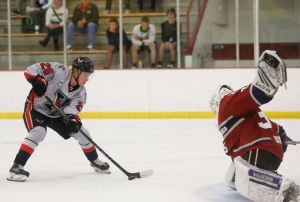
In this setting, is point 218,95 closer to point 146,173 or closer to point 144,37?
point 146,173

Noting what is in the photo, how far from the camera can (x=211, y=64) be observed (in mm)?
8891

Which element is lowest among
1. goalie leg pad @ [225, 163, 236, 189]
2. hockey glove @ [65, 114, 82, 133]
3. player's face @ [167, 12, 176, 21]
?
goalie leg pad @ [225, 163, 236, 189]

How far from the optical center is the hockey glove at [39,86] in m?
4.09

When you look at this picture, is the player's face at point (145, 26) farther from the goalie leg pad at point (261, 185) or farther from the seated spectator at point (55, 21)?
the goalie leg pad at point (261, 185)

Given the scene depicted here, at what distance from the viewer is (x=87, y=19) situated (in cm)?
980

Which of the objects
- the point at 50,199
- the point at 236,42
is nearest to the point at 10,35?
the point at 236,42

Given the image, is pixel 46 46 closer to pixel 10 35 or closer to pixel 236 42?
pixel 10 35

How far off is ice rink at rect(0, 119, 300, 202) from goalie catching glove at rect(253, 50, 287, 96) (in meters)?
0.77

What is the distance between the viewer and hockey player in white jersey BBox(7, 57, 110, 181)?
427 cm

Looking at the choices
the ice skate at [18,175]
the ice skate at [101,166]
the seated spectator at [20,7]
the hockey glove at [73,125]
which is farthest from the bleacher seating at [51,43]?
the ice skate at [18,175]

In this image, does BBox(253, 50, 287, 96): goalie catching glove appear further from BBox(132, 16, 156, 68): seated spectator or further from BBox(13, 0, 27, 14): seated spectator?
BBox(13, 0, 27, 14): seated spectator

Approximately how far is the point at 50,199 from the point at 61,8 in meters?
6.02

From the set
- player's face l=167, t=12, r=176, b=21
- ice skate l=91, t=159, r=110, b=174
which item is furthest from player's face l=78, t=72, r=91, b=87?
player's face l=167, t=12, r=176, b=21

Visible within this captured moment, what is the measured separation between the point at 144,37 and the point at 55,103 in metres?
5.05
